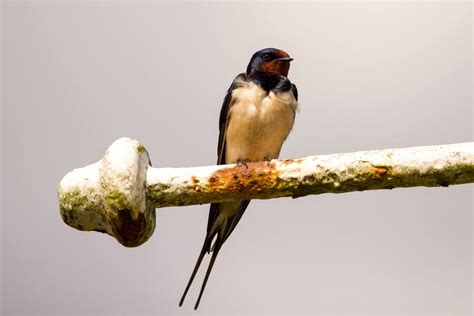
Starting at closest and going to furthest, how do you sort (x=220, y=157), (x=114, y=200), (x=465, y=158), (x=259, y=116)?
(x=465, y=158) < (x=114, y=200) < (x=259, y=116) < (x=220, y=157)

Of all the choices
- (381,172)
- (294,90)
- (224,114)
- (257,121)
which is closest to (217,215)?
(257,121)

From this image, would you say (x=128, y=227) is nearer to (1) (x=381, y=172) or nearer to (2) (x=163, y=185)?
(2) (x=163, y=185)

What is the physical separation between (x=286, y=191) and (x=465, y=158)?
46 cm

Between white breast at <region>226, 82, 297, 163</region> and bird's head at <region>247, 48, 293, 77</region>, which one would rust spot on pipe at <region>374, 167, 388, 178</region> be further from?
bird's head at <region>247, 48, 293, 77</region>

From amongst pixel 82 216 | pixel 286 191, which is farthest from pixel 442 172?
pixel 82 216

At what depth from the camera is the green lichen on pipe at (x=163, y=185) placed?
2.06m

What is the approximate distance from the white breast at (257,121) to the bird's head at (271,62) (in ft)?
0.59

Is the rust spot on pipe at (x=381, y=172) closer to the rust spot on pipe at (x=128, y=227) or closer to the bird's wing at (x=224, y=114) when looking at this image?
the rust spot on pipe at (x=128, y=227)

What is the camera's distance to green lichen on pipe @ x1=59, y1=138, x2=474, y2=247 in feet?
6.77

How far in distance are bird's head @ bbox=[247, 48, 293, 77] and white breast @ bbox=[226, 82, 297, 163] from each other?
0.18 metres

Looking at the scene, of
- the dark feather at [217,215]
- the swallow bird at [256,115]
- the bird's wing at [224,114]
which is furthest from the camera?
the bird's wing at [224,114]

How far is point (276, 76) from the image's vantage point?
3928 millimetres

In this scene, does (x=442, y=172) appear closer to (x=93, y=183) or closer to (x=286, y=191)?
(x=286, y=191)

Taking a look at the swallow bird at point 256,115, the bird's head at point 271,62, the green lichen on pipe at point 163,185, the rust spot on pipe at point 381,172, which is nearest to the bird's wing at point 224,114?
the swallow bird at point 256,115
